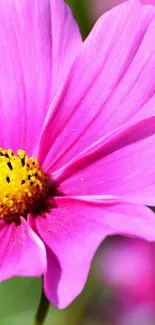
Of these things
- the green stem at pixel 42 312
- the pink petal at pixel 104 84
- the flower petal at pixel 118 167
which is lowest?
the green stem at pixel 42 312

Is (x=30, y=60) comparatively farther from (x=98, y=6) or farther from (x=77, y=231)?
(x=98, y=6)

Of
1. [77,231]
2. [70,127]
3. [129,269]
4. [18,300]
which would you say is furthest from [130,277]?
[77,231]

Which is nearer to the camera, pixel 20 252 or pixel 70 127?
pixel 20 252

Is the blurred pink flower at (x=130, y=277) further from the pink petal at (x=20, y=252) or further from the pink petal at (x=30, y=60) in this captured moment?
the pink petal at (x=20, y=252)

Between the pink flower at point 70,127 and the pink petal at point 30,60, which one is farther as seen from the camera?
the pink petal at point 30,60

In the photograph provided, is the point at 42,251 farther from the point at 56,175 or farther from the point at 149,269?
the point at 149,269

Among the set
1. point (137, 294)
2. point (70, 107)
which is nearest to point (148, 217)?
point (70, 107)

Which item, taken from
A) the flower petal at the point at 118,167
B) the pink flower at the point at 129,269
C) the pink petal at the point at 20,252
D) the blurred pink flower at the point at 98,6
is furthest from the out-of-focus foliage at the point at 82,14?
A: the pink petal at the point at 20,252

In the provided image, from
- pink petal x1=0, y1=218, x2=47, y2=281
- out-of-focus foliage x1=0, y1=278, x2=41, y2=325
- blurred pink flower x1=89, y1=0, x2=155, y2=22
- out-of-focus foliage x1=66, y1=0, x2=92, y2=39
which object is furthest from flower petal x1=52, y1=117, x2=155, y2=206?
blurred pink flower x1=89, y1=0, x2=155, y2=22
